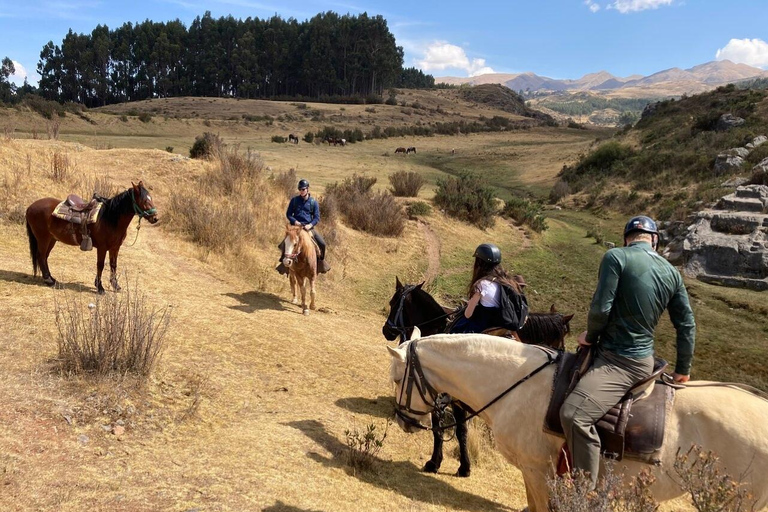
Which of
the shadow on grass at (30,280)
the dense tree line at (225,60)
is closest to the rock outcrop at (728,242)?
the shadow on grass at (30,280)

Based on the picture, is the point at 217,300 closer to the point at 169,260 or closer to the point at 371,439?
the point at 169,260

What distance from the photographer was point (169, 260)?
11812 mm

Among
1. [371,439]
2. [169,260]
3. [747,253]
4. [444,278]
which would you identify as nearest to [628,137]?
[747,253]

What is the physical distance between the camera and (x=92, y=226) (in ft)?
27.5

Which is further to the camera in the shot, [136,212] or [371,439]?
[136,212]

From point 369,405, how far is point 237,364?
1.85m

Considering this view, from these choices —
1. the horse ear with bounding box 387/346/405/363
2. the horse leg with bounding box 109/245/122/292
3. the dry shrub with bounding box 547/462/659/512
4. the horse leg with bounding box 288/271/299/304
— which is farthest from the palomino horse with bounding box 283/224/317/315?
the dry shrub with bounding box 547/462/659/512

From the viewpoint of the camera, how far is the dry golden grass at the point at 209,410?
3938mm

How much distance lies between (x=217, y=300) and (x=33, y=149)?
9.59 m

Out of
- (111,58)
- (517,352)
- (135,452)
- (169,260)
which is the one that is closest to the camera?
(517,352)

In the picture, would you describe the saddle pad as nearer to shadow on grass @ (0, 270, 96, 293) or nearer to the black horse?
shadow on grass @ (0, 270, 96, 293)

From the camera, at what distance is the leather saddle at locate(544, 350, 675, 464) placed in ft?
11.5

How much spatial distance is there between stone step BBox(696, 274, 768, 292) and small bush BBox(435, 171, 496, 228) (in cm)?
813

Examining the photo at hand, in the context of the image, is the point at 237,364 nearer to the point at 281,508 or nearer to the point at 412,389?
the point at 281,508
